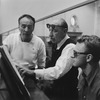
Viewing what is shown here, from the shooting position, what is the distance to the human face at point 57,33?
129 cm

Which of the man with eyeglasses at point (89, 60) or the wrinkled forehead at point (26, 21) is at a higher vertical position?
the wrinkled forehead at point (26, 21)

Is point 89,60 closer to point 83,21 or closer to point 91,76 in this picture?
point 91,76

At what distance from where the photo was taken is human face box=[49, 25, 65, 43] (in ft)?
4.23

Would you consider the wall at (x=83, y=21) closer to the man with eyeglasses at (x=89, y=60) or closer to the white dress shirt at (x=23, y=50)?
the white dress shirt at (x=23, y=50)

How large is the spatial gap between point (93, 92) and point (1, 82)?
1.95 ft

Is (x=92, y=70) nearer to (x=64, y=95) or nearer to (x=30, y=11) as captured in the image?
(x=64, y=95)

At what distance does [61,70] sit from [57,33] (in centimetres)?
29

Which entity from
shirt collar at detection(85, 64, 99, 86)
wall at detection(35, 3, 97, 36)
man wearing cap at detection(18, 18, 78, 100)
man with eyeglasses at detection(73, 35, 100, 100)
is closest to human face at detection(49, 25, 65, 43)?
man wearing cap at detection(18, 18, 78, 100)

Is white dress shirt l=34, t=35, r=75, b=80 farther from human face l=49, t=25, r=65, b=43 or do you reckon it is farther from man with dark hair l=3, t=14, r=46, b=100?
man with dark hair l=3, t=14, r=46, b=100

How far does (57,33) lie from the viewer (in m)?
1.30

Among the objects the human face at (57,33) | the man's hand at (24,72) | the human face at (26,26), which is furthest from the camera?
the human face at (26,26)

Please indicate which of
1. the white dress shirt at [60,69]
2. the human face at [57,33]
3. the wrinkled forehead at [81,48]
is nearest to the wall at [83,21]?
the human face at [57,33]

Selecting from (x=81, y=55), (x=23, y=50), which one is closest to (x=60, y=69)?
(x=81, y=55)

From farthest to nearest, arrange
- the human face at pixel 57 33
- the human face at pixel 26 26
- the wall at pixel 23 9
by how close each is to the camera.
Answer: the wall at pixel 23 9
the human face at pixel 26 26
the human face at pixel 57 33
